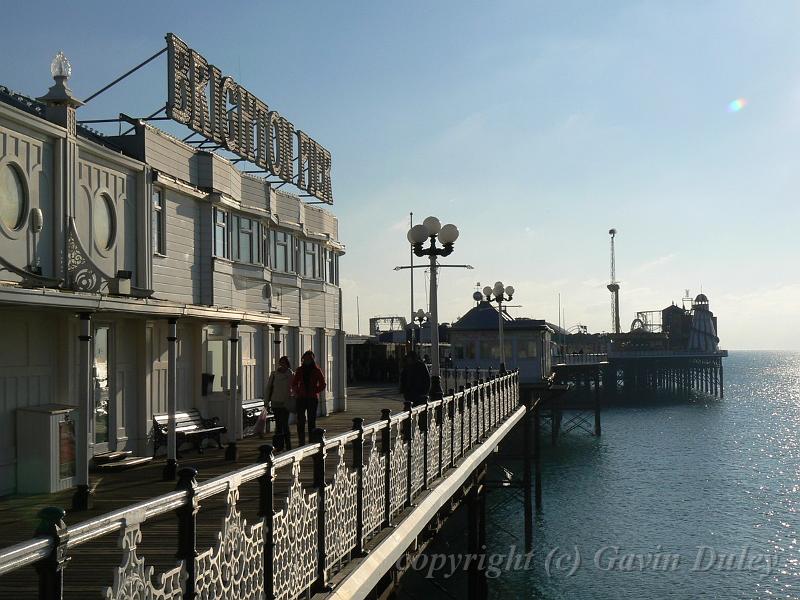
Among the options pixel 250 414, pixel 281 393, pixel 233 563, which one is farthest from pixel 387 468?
pixel 250 414

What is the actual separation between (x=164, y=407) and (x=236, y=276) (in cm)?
408

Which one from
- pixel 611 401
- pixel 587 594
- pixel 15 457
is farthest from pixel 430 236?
pixel 611 401

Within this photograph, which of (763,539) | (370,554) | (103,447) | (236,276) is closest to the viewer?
Result: (370,554)

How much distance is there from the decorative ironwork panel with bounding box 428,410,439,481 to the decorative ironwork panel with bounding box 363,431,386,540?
9.31ft

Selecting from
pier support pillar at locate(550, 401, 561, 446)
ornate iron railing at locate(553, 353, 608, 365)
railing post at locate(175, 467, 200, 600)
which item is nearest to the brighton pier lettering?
railing post at locate(175, 467, 200, 600)

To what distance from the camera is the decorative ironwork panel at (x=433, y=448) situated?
11.3m

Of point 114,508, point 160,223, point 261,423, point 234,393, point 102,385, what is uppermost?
point 160,223

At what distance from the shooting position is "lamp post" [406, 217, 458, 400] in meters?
15.3

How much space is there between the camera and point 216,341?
16750 mm

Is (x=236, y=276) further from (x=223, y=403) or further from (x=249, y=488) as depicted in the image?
(x=249, y=488)

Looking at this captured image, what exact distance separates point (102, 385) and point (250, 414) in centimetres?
496

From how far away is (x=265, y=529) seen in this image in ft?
16.7

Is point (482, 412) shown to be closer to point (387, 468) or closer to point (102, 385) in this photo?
point (102, 385)

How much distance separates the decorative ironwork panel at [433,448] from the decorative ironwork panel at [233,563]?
6.32 metres
